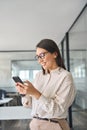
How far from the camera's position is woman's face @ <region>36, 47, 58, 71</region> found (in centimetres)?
122

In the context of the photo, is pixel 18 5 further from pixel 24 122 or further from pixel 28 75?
pixel 28 75

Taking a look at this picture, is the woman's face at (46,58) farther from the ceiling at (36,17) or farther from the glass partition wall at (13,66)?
the glass partition wall at (13,66)

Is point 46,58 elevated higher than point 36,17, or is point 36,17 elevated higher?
point 36,17

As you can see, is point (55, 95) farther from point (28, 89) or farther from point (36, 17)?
point (36, 17)

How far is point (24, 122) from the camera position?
5.24m

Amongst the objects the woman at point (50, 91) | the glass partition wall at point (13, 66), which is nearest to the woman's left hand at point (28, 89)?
the woman at point (50, 91)

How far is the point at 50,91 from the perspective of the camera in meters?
1.18

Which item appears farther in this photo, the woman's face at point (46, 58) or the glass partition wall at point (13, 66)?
the glass partition wall at point (13, 66)

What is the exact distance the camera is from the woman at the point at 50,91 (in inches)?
44.0

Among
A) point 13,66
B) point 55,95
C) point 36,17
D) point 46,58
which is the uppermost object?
point 36,17

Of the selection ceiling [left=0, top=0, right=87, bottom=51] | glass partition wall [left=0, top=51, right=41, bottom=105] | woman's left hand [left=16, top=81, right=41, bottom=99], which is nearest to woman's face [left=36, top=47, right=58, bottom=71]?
woman's left hand [left=16, top=81, right=41, bottom=99]

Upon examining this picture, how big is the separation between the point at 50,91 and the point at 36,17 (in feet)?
9.56

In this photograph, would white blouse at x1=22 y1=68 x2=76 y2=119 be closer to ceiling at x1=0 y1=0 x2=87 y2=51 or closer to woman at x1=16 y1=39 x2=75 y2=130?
woman at x1=16 y1=39 x2=75 y2=130

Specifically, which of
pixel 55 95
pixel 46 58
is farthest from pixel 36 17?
pixel 55 95
